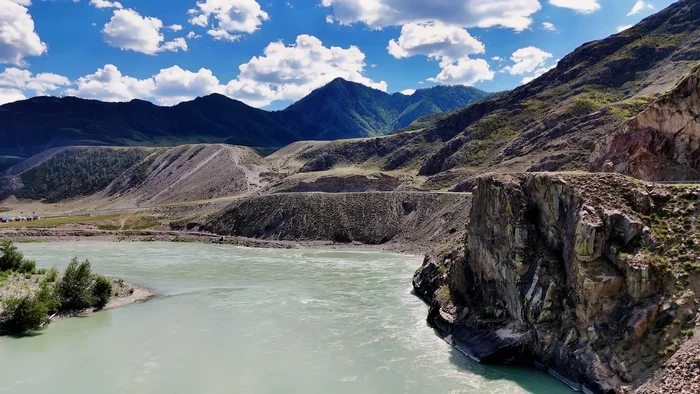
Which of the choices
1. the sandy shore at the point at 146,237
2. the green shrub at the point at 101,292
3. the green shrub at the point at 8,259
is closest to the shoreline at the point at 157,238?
the sandy shore at the point at 146,237

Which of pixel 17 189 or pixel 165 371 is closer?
pixel 165 371

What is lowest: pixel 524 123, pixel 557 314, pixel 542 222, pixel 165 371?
pixel 165 371

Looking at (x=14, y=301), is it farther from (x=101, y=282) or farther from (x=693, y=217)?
(x=693, y=217)

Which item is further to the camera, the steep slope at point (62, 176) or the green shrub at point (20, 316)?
the steep slope at point (62, 176)

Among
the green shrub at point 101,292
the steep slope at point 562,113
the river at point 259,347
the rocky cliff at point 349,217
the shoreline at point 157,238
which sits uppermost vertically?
the steep slope at point 562,113

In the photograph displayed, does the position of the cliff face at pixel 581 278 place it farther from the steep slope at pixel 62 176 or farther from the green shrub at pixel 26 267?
the steep slope at pixel 62 176

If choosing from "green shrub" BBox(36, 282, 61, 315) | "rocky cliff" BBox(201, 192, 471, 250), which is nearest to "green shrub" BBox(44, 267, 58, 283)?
"green shrub" BBox(36, 282, 61, 315)

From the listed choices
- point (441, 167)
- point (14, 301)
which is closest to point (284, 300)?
point (14, 301)
